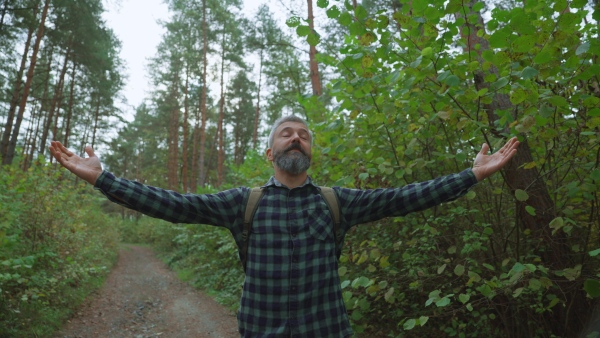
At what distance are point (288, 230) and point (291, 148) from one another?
1.66 ft

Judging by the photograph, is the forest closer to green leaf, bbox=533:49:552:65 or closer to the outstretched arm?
green leaf, bbox=533:49:552:65

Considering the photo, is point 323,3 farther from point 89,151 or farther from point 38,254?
point 38,254

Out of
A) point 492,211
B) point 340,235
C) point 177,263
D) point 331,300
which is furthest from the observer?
point 177,263

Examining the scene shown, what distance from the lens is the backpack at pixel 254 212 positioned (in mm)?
2204

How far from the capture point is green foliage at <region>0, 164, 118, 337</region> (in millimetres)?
5191

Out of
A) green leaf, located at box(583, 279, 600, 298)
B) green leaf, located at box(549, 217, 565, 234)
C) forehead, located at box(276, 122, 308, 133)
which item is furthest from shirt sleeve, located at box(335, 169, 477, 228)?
green leaf, located at box(583, 279, 600, 298)

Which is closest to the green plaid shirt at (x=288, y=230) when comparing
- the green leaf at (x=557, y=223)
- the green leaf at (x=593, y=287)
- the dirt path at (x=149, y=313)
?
the green leaf at (x=557, y=223)

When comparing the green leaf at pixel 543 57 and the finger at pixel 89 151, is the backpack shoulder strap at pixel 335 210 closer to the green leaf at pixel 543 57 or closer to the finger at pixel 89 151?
the finger at pixel 89 151

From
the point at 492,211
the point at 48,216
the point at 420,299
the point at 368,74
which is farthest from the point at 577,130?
the point at 48,216

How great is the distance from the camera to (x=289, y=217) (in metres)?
2.20

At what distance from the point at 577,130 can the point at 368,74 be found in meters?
1.66

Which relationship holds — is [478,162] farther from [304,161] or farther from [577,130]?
[577,130]

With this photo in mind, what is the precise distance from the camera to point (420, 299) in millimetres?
4988

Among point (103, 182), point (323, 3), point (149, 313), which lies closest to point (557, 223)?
point (323, 3)
